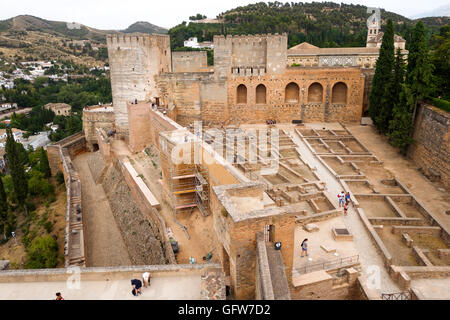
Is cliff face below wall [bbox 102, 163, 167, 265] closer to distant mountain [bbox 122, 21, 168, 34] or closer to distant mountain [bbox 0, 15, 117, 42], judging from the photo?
distant mountain [bbox 0, 15, 117, 42]

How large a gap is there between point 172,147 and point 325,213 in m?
5.70

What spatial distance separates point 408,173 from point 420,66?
5072mm

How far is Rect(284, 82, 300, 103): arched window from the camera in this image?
77.5 ft

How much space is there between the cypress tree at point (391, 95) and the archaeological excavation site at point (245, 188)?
129 cm

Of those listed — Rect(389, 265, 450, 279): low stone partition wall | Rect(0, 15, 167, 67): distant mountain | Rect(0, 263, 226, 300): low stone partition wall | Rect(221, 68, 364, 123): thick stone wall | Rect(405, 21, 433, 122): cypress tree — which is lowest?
Rect(389, 265, 450, 279): low stone partition wall

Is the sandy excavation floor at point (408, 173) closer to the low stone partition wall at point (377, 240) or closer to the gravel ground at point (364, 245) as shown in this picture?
the low stone partition wall at point (377, 240)

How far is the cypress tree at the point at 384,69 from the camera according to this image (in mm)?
19688

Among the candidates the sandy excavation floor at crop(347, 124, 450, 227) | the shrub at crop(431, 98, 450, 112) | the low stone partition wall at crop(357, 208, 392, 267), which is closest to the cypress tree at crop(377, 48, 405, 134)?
the sandy excavation floor at crop(347, 124, 450, 227)

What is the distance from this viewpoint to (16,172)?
2036 cm

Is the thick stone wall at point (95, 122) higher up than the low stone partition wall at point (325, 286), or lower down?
higher up

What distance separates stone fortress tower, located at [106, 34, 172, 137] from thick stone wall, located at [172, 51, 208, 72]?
435 centimetres

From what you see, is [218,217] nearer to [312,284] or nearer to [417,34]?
[312,284]

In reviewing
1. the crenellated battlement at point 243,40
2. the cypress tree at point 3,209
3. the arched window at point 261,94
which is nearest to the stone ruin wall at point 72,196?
the cypress tree at point 3,209

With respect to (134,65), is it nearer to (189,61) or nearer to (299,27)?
(189,61)
